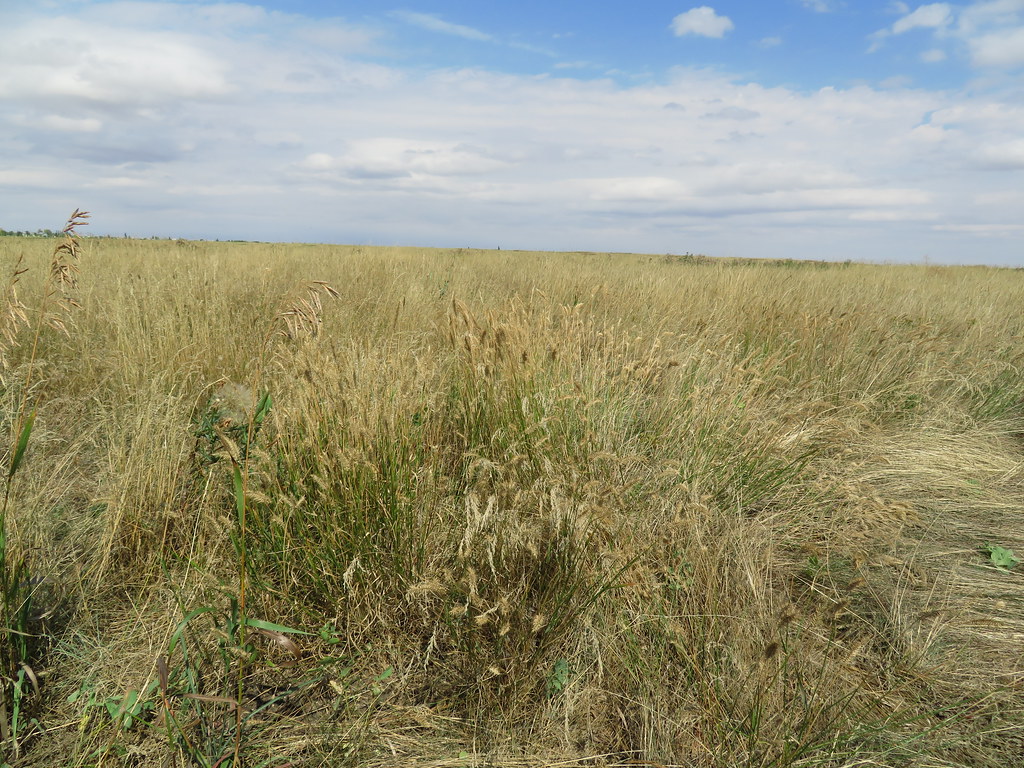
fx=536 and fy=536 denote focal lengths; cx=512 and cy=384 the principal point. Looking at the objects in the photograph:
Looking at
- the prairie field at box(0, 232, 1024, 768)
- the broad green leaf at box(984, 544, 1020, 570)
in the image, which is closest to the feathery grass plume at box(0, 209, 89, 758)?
the prairie field at box(0, 232, 1024, 768)

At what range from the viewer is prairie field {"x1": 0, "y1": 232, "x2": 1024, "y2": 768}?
57.2 inches

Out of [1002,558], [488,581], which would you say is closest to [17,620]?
[488,581]

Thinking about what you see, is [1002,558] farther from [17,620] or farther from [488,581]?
[17,620]

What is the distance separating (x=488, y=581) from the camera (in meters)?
1.73

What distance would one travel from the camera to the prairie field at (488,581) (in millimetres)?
1453

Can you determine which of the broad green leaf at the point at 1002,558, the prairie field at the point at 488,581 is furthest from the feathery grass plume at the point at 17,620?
the broad green leaf at the point at 1002,558

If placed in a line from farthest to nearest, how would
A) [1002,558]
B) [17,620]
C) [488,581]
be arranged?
[1002,558] → [488,581] → [17,620]

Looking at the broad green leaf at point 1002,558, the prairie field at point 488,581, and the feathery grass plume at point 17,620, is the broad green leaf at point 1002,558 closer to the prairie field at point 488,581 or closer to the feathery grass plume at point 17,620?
the prairie field at point 488,581

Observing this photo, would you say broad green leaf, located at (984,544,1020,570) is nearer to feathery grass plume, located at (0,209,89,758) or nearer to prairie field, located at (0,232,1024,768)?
prairie field, located at (0,232,1024,768)

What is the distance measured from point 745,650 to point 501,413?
130 cm

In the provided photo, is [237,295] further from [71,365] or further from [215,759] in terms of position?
[215,759]

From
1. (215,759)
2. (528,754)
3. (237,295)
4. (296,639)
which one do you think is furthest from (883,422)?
(237,295)

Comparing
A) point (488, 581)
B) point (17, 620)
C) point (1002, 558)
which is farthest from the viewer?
point (1002, 558)

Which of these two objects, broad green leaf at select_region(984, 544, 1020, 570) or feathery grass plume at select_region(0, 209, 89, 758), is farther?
broad green leaf at select_region(984, 544, 1020, 570)
